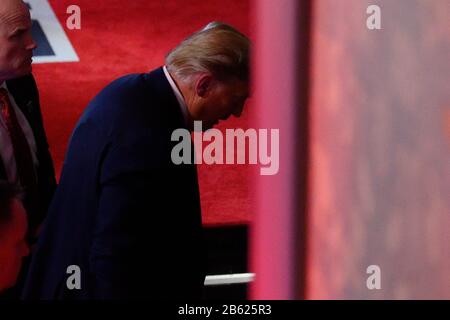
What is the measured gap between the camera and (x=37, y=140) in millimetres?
2428

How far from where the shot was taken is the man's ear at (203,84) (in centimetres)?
192

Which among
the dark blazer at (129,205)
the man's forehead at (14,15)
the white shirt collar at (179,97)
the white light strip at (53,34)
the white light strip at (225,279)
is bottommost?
the white light strip at (225,279)

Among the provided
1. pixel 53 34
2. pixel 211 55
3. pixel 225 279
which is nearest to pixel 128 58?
pixel 53 34

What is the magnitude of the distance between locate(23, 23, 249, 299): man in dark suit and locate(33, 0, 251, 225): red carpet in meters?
1.87

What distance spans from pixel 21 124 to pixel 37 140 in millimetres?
67

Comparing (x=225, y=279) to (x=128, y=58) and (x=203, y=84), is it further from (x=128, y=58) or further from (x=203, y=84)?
(x=128, y=58)

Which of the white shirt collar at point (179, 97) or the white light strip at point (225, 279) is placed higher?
the white shirt collar at point (179, 97)

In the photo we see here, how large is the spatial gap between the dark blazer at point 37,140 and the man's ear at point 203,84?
2.27 ft

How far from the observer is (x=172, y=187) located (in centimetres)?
177

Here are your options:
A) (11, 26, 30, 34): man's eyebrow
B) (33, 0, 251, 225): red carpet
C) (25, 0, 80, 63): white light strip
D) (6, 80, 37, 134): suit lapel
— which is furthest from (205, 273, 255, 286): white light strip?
(25, 0, 80, 63): white light strip

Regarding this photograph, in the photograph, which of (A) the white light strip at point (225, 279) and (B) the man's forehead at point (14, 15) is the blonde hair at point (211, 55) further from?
(A) the white light strip at point (225, 279)

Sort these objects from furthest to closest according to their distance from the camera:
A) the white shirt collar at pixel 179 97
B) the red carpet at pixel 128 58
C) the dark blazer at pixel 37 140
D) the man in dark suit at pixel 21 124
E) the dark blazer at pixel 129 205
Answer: the red carpet at pixel 128 58 → the dark blazer at pixel 37 140 → the man in dark suit at pixel 21 124 → the white shirt collar at pixel 179 97 → the dark blazer at pixel 129 205

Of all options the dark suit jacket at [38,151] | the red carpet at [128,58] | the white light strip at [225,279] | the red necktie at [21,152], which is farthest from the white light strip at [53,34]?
the red necktie at [21,152]
